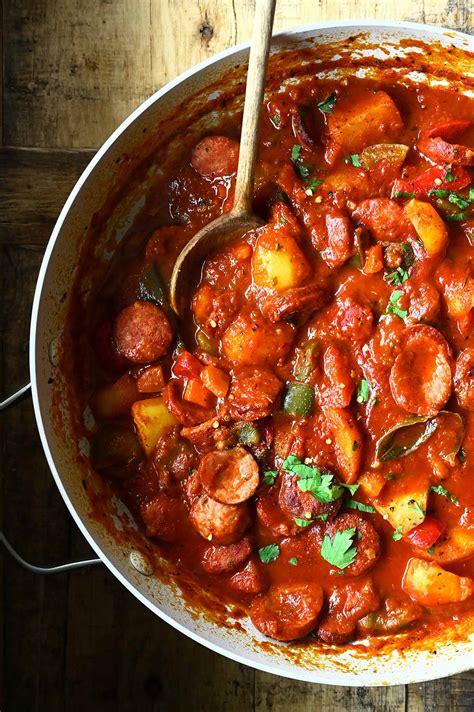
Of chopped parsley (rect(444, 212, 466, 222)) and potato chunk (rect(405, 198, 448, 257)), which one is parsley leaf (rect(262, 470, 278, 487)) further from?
chopped parsley (rect(444, 212, 466, 222))

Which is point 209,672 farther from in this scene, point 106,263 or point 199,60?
point 199,60

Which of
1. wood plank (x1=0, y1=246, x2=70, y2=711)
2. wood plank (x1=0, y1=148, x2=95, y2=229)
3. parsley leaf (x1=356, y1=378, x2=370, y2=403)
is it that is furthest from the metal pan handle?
parsley leaf (x1=356, y1=378, x2=370, y2=403)

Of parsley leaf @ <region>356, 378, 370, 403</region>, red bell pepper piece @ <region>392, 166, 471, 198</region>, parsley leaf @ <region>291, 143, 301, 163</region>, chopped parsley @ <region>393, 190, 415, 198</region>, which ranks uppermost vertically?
parsley leaf @ <region>291, 143, 301, 163</region>

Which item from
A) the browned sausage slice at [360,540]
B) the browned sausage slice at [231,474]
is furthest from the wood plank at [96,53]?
the browned sausage slice at [360,540]

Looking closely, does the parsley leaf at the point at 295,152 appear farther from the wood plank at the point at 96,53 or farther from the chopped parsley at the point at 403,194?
the wood plank at the point at 96,53

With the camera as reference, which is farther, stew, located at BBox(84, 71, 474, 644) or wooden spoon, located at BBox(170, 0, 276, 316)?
stew, located at BBox(84, 71, 474, 644)

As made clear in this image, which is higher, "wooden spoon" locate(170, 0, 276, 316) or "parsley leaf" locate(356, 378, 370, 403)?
"wooden spoon" locate(170, 0, 276, 316)

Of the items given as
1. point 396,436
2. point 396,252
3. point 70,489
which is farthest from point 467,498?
point 70,489

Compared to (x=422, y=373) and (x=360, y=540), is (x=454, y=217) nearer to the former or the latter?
(x=422, y=373)
